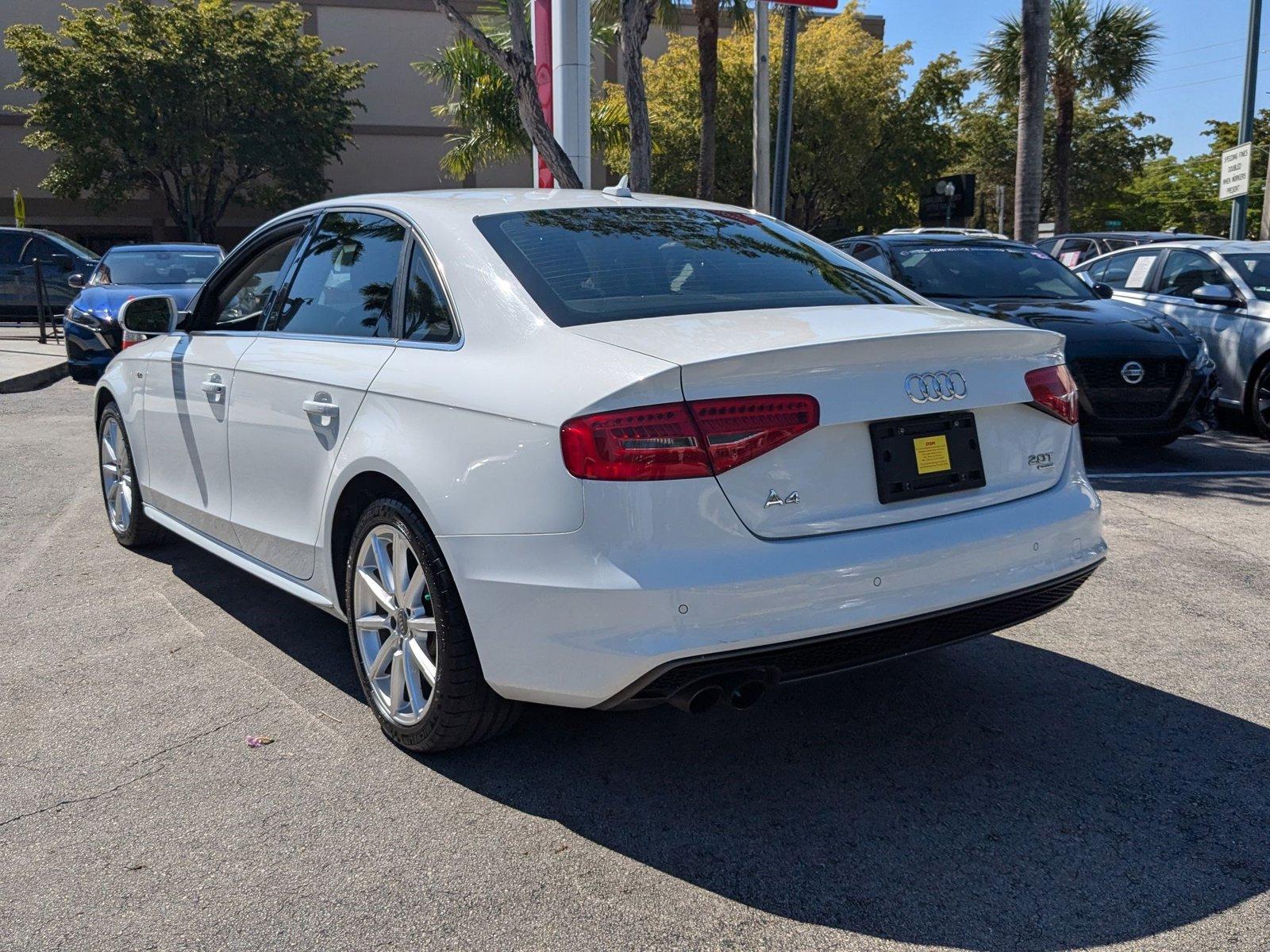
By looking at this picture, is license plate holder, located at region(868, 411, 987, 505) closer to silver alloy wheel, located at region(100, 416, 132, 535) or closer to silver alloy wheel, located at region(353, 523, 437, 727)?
silver alloy wheel, located at region(353, 523, 437, 727)

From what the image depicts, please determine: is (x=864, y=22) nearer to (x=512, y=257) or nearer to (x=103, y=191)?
(x=103, y=191)

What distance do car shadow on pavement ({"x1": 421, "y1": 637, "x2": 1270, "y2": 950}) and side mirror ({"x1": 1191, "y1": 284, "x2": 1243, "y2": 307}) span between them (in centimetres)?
667

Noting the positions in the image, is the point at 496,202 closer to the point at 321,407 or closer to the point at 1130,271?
the point at 321,407

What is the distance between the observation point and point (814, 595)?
115 inches

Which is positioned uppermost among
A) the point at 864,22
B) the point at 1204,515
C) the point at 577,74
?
the point at 864,22

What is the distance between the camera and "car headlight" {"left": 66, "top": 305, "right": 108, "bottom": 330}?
41.7ft

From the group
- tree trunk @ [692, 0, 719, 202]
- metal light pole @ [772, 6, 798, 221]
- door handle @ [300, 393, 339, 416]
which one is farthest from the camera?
tree trunk @ [692, 0, 719, 202]

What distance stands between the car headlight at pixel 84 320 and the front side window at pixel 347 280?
9.24 meters

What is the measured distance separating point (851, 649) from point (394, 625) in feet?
4.35

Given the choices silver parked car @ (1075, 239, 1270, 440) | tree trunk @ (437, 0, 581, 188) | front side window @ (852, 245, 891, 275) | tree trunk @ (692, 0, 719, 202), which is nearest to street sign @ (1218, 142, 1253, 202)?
silver parked car @ (1075, 239, 1270, 440)

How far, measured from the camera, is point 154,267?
552 inches

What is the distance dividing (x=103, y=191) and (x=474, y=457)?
35.0m

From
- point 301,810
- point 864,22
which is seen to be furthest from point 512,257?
point 864,22

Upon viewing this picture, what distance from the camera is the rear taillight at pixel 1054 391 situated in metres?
3.45
